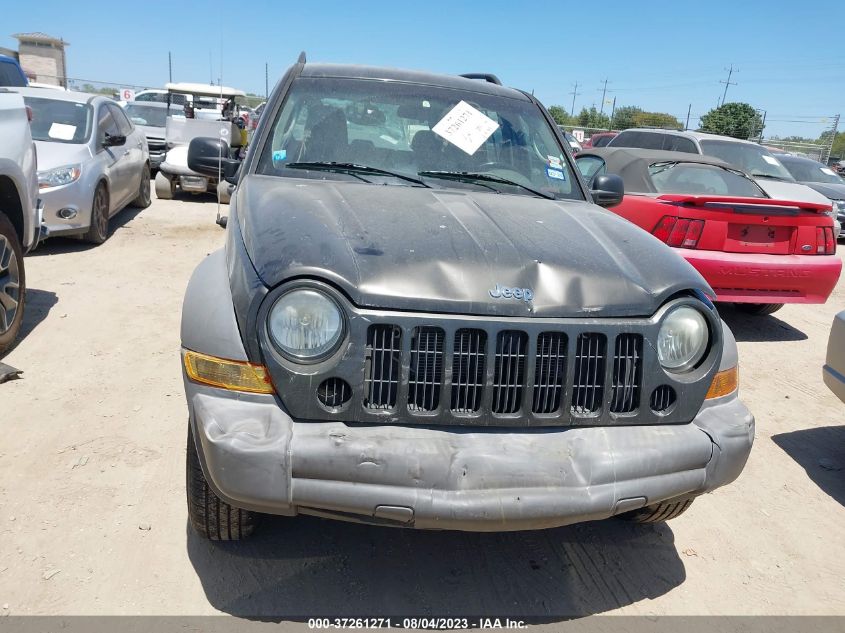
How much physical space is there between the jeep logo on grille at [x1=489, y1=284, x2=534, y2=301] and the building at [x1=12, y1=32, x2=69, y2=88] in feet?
131

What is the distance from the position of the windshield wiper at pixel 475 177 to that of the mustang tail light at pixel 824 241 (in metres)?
3.88

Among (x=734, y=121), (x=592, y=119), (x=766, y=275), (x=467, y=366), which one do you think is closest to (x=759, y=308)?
(x=766, y=275)

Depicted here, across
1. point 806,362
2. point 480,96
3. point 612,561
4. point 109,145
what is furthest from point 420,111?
point 109,145

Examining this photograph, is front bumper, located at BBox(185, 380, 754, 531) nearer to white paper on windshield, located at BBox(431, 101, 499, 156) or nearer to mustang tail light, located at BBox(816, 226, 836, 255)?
white paper on windshield, located at BBox(431, 101, 499, 156)

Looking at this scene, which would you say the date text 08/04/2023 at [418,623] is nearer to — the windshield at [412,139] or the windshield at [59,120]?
the windshield at [412,139]

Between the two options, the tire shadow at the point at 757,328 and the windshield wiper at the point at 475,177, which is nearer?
the windshield wiper at the point at 475,177

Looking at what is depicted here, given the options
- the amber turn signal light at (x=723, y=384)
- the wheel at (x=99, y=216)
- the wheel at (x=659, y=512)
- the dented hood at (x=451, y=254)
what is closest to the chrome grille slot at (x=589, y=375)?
the dented hood at (x=451, y=254)

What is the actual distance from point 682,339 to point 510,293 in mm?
695

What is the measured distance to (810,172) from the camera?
13781mm

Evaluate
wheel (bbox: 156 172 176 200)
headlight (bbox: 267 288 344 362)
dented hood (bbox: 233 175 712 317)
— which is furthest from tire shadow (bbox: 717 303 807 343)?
wheel (bbox: 156 172 176 200)

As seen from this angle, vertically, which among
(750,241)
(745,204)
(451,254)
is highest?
(451,254)

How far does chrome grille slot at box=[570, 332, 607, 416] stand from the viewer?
232cm

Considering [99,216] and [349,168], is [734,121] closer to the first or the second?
[99,216]

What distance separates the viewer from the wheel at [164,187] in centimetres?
1195
